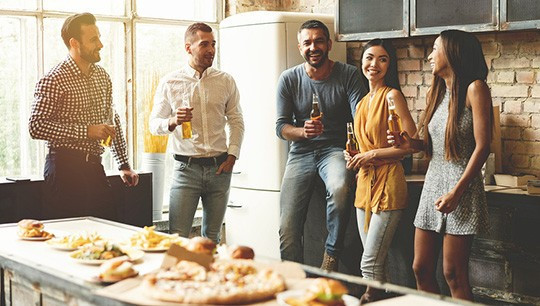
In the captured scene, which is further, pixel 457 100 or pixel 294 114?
pixel 294 114

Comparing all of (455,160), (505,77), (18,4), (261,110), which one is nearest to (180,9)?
(261,110)

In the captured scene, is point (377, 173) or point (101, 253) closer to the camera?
point (101, 253)

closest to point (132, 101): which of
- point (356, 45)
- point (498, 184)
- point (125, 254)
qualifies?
point (356, 45)

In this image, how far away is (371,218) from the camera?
431cm

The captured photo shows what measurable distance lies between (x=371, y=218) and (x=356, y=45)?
2.10 metres

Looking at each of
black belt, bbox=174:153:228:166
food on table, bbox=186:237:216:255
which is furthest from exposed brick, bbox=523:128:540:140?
food on table, bbox=186:237:216:255

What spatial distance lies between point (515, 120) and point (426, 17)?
852mm

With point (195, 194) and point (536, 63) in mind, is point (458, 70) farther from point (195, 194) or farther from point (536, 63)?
point (195, 194)

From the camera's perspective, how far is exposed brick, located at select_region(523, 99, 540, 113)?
4.93 m

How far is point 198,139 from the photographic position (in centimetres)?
490

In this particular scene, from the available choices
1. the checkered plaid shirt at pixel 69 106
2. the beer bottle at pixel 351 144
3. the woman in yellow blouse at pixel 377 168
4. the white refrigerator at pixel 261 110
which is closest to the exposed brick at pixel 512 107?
the woman in yellow blouse at pixel 377 168

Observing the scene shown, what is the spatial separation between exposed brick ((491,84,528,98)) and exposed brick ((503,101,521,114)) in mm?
43

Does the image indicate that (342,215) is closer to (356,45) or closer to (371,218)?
(371,218)

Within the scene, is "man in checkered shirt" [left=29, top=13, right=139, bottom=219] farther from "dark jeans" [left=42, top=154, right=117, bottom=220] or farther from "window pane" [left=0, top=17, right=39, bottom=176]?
"window pane" [left=0, top=17, right=39, bottom=176]
